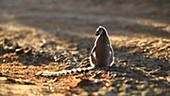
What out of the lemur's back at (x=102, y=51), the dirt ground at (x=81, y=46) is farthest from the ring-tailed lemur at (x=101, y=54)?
the dirt ground at (x=81, y=46)

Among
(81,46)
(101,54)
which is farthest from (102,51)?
(81,46)

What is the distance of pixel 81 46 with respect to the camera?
18.1 meters

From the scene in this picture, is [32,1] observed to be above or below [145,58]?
above

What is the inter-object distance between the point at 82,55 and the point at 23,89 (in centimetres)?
517

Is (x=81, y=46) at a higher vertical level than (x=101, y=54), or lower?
lower

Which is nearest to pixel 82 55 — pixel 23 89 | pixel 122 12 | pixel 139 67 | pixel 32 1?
pixel 139 67

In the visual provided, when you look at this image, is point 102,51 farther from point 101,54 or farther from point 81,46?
point 81,46

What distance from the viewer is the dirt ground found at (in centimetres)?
1145

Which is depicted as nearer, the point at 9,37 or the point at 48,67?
the point at 48,67

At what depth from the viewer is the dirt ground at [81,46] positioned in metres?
11.4

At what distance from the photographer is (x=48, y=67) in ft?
48.0

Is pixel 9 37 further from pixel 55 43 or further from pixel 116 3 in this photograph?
pixel 116 3

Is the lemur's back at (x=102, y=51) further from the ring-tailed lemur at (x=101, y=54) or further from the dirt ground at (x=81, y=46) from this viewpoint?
the dirt ground at (x=81, y=46)

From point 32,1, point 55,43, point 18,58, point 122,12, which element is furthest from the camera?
point 32,1
